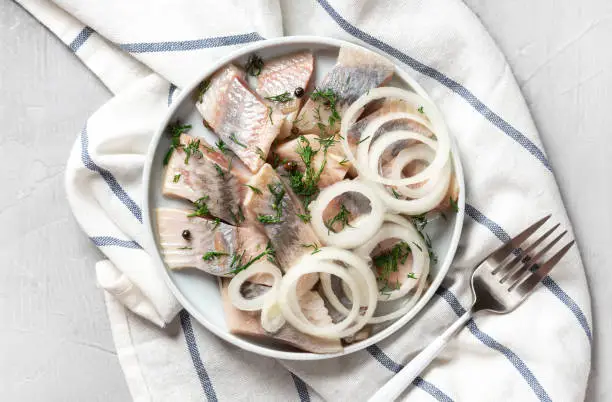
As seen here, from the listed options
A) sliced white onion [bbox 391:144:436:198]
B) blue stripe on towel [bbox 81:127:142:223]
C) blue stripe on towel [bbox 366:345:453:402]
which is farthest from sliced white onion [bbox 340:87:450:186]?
blue stripe on towel [bbox 81:127:142:223]

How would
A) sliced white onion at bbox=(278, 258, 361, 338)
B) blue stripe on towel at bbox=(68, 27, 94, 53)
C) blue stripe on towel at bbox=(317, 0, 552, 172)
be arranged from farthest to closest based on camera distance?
blue stripe on towel at bbox=(68, 27, 94, 53)
blue stripe on towel at bbox=(317, 0, 552, 172)
sliced white onion at bbox=(278, 258, 361, 338)

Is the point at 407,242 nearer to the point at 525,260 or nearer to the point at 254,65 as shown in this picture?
the point at 525,260

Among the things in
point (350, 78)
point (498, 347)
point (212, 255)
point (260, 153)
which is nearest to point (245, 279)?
point (212, 255)

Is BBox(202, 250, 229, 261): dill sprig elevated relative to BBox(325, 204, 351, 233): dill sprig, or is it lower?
lower

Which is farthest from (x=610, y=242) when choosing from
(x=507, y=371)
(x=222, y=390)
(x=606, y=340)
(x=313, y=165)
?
(x=222, y=390)

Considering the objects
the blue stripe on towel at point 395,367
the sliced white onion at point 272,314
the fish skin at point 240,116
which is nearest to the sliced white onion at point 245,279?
the sliced white onion at point 272,314

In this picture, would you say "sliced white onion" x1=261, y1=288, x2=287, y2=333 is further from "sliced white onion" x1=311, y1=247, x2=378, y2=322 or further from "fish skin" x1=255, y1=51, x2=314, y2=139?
"fish skin" x1=255, y1=51, x2=314, y2=139

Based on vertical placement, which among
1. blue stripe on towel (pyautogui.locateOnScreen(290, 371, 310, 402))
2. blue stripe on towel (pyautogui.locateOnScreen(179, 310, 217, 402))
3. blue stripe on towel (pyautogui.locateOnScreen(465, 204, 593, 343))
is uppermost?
blue stripe on towel (pyautogui.locateOnScreen(465, 204, 593, 343))
